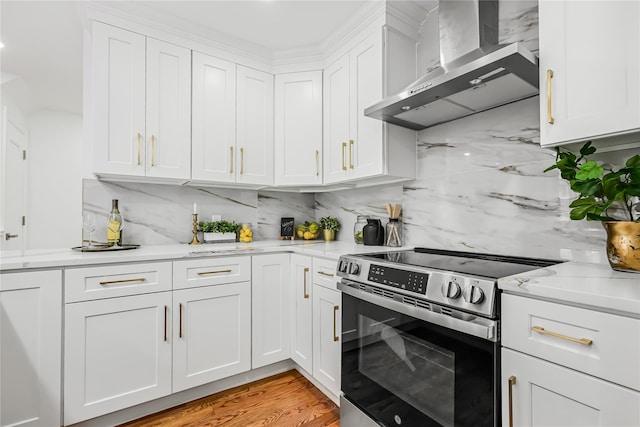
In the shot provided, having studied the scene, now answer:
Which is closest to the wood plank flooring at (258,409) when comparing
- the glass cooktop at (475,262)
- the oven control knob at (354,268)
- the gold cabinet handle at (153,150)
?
the oven control knob at (354,268)

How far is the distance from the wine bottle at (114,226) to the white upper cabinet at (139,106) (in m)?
0.28

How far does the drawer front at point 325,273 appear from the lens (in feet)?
6.22

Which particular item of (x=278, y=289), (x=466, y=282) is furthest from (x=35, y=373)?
(x=466, y=282)

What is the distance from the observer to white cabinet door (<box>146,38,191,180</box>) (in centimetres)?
216

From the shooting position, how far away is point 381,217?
2492mm

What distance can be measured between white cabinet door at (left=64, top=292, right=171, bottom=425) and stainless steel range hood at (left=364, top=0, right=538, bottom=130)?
177cm

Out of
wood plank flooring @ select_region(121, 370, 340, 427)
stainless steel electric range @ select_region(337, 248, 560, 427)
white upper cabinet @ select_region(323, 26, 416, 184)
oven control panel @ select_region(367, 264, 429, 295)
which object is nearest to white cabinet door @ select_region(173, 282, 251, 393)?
wood plank flooring @ select_region(121, 370, 340, 427)

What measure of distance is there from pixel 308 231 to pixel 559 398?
87.7 inches

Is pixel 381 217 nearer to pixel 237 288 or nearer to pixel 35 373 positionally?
pixel 237 288

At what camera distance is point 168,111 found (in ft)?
7.32

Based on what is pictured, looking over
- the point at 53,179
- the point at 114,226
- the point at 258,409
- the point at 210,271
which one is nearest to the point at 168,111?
the point at 114,226

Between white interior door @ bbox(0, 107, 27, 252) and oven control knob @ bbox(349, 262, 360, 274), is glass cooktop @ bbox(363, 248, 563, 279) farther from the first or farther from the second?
white interior door @ bbox(0, 107, 27, 252)

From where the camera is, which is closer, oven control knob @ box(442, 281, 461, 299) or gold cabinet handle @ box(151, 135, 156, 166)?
oven control knob @ box(442, 281, 461, 299)

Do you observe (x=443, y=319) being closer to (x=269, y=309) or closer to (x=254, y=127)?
(x=269, y=309)
